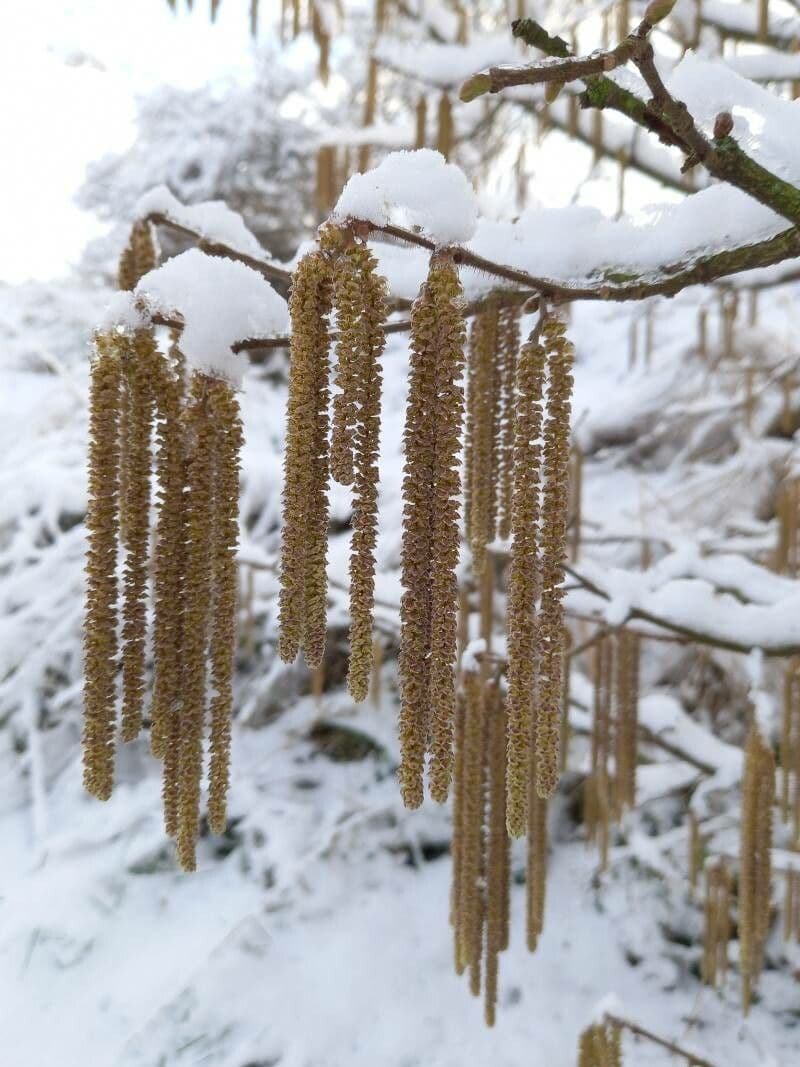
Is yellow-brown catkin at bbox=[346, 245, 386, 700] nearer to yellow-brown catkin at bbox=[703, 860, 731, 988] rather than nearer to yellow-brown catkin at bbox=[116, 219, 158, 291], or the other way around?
yellow-brown catkin at bbox=[116, 219, 158, 291]

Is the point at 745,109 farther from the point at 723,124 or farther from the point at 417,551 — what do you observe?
the point at 417,551

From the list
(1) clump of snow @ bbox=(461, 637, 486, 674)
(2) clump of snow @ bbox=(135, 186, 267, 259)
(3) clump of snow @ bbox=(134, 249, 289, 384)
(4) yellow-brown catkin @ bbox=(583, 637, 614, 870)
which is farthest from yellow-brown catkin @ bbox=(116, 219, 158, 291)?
(4) yellow-brown catkin @ bbox=(583, 637, 614, 870)

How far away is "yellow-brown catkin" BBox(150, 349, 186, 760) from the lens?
78cm

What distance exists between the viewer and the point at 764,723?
152 cm

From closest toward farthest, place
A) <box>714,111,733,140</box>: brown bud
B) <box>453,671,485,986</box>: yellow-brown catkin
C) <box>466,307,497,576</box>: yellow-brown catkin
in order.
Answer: <box>714,111,733,140</box>: brown bud, <box>466,307,497,576</box>: yellow-brown catkin, <box>453,671,485,986</box>: yellow-brown catkin

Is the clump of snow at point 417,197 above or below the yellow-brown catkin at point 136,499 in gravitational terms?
above

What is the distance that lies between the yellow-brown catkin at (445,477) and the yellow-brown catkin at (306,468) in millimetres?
90

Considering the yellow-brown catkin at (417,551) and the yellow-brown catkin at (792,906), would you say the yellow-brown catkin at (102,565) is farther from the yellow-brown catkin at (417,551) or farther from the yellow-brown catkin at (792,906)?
the yellow-brown catkin at (792,906)

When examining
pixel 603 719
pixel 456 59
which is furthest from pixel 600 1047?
pixel 456 59

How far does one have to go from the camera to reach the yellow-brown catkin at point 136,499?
0.78 m

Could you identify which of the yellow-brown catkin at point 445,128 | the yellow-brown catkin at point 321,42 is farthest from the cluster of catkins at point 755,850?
the yellow-brown catkin at point 321,42

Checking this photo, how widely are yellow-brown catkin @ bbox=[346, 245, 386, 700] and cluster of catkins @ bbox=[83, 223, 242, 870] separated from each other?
0.18 metres

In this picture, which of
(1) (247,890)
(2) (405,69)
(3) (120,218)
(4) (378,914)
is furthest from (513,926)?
(3) (120,218)

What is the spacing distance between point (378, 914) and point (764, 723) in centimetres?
151
